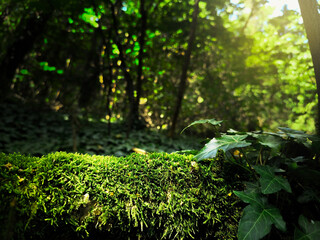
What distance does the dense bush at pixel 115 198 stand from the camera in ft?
3.38

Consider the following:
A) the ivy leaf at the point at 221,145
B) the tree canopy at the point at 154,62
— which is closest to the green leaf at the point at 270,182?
the ivy leaf at the point at 221,145

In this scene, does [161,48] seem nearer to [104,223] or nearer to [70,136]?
[70,136]

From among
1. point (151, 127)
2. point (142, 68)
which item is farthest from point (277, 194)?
point (142, 68)

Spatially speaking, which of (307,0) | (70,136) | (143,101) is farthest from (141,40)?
(307,0)

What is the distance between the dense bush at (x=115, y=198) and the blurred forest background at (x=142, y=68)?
9.94 feet

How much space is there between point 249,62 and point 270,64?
2.70ft

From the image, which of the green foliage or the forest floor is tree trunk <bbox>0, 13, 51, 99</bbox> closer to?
the forest floor

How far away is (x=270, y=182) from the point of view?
47.7 inches

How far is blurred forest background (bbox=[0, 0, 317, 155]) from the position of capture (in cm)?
501

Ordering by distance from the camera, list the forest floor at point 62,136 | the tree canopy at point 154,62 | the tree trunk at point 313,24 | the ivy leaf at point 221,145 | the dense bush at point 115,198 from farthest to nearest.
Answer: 1. the tree canopy at point 154,62
2. the forest floor at point 62,136
3. the tree trunk at point 313,24
4. the ivy leaf at point 221,145
5. the dense bush at point 115,198

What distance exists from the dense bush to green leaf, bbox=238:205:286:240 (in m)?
0.21

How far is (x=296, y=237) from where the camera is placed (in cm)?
113

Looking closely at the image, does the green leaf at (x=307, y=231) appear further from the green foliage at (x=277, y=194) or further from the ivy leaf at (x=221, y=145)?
the ivy leaf at (x=221, y=145)

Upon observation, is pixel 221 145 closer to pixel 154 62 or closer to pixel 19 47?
pixel 154 62
